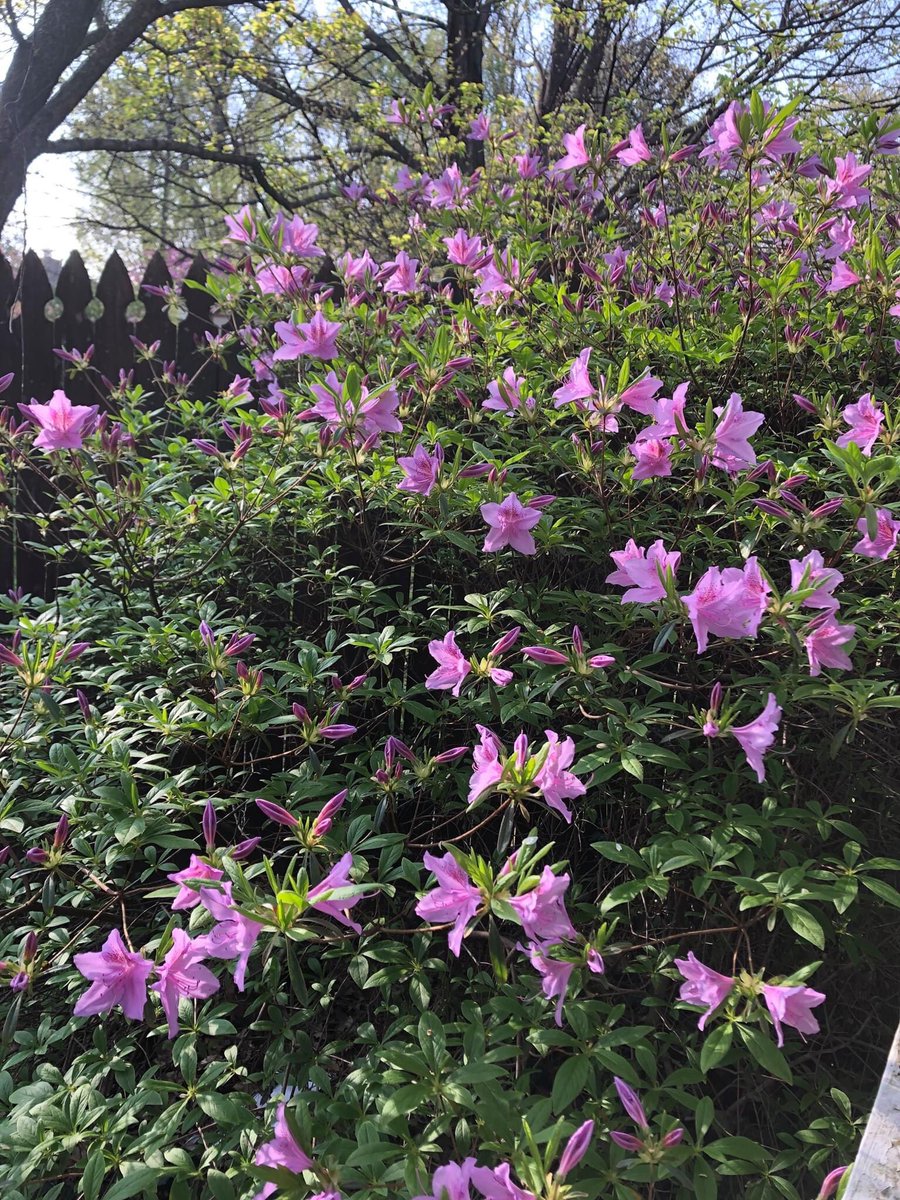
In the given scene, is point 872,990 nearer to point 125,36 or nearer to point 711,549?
point 711,549

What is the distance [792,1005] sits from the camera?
3.57ft

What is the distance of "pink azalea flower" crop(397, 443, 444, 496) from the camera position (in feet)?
5.75

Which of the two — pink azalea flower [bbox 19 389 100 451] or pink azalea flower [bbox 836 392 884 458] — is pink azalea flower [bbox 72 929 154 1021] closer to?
pink azalea flower [bbox 19 389 100 451]

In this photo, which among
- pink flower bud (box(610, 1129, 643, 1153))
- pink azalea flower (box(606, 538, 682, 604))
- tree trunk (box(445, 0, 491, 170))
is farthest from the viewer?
tree trunk (box(445, 0, 491, 170))

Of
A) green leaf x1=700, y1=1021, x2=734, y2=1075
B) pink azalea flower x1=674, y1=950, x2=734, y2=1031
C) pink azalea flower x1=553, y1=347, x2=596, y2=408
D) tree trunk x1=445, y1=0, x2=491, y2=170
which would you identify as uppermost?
→ tree trunk x1=445, y1=0, x2=491, y2=170

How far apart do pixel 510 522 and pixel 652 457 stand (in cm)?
31

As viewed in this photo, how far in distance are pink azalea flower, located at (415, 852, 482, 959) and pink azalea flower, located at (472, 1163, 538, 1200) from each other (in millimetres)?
254

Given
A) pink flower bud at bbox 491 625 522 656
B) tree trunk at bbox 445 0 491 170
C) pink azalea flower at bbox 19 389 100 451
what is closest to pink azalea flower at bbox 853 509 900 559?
pink flower bud at bbox 491 625 522 656

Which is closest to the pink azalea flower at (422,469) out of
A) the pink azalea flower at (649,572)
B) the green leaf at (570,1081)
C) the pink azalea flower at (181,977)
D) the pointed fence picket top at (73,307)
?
the pink azalea flower at (649,572)

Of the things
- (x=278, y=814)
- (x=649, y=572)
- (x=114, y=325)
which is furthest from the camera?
(x=114, y=325)

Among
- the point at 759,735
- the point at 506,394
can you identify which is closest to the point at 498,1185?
the point at 759,735

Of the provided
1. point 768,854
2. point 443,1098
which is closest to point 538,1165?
point 443,1098

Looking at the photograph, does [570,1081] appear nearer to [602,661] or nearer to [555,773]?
[555,773]

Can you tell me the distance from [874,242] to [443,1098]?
198 cm
